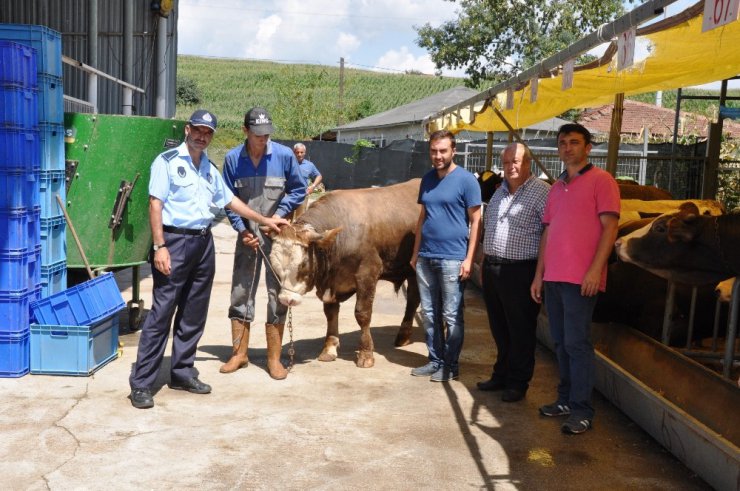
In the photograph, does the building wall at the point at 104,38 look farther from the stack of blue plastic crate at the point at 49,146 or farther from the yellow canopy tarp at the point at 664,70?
the stack of blue plastic crate at the point at 49,146

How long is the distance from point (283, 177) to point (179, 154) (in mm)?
1200

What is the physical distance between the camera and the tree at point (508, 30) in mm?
36812

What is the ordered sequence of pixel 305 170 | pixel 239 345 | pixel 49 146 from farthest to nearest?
pixel 305 170, pixel 239 345, pixel 49 146

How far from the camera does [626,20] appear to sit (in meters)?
4.91

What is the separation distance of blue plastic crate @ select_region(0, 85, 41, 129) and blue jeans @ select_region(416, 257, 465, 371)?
10.8 ft

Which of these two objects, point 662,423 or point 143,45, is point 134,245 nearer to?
point 662,423

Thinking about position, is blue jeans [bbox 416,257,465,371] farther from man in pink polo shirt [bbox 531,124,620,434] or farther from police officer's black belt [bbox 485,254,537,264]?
man in pink polo shirt [bbox 531,124,620,434]

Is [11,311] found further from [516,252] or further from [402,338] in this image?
[516,252]

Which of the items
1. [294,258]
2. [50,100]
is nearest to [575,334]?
[294,258]

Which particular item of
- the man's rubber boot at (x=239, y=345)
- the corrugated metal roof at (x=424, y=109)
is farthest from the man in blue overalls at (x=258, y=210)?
the corrugated metal roof at (x=424, y=109)

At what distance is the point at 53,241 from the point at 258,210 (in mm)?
1687

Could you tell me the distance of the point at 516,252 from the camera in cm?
592

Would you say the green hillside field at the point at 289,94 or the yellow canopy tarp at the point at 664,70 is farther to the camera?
the green hillside field at the point at 289,94

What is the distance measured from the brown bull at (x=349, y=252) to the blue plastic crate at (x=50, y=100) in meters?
2.03
